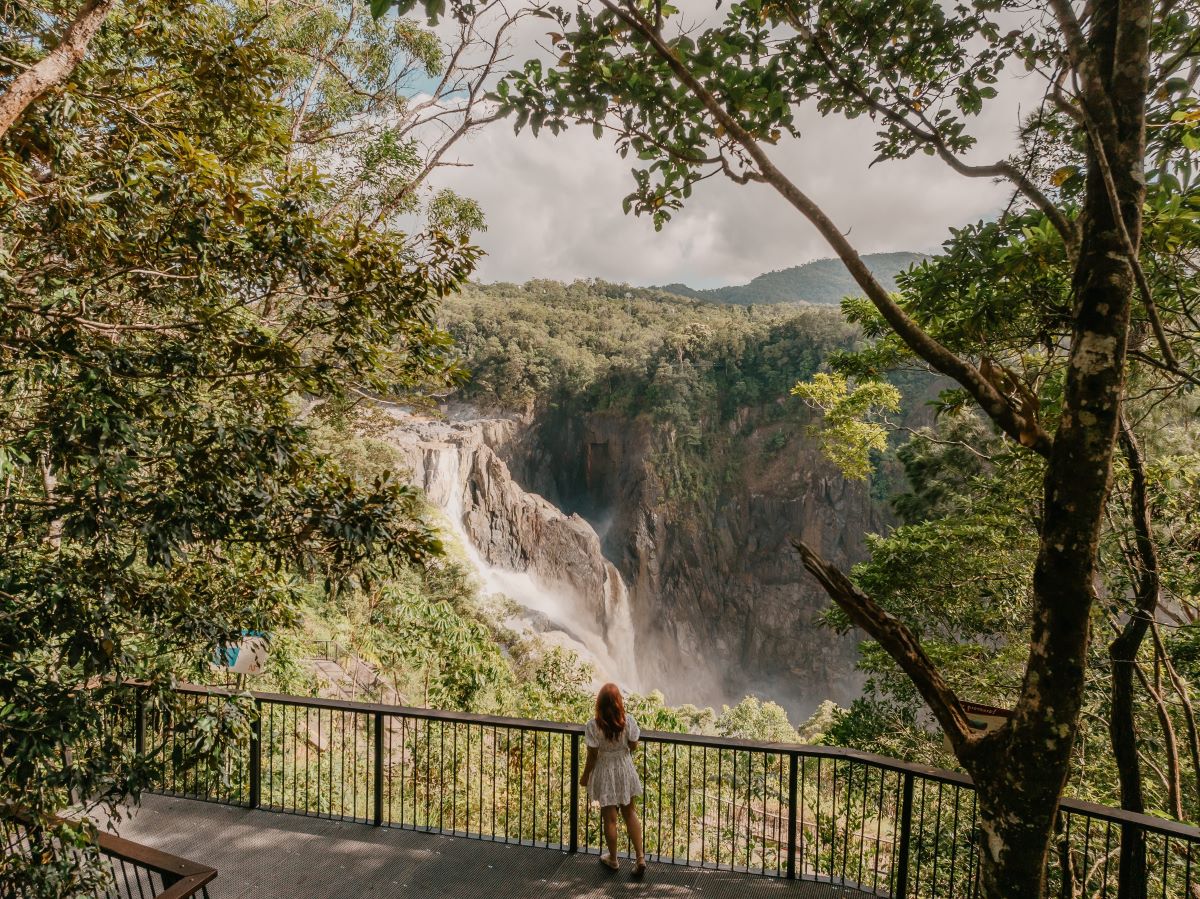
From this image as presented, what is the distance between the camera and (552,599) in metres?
31.9

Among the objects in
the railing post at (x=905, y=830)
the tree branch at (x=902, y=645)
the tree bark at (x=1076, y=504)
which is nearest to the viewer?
the tree bark at (x=1076, y=504)

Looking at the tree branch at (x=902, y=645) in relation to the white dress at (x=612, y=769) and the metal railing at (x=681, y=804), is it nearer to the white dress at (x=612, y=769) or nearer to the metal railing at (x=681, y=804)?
Answer: the metal railing at (x=681, y=804)

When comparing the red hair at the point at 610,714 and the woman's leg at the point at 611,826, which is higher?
the red hair at the point at 610,714

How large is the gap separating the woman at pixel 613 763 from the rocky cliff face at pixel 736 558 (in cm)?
3182

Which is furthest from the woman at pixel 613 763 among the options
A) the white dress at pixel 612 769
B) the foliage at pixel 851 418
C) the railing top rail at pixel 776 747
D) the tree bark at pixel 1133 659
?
the foliage at pixel 851 418

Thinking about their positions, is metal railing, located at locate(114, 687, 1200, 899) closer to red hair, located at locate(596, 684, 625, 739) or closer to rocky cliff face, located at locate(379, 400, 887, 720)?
red hair, located at locate(596, 684, 625, 739)

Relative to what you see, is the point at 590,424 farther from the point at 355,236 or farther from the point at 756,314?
the point at 355,236

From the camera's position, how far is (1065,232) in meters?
2.65

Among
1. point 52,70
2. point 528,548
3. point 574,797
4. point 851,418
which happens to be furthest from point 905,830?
point 528,548

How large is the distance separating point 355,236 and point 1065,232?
3.38 metres

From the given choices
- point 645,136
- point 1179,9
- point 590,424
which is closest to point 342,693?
point 645,136

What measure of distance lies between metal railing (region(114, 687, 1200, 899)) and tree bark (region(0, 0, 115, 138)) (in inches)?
99.4

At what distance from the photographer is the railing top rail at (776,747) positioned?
286 cm

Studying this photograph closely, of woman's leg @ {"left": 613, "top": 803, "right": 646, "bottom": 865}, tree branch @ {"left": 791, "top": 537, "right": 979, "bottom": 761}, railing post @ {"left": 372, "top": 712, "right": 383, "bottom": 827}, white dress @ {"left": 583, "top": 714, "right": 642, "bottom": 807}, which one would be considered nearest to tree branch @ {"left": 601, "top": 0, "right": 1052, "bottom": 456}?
tree branch @ {"left": 791, "top": 537, "right": 979, "bottom": 761}
